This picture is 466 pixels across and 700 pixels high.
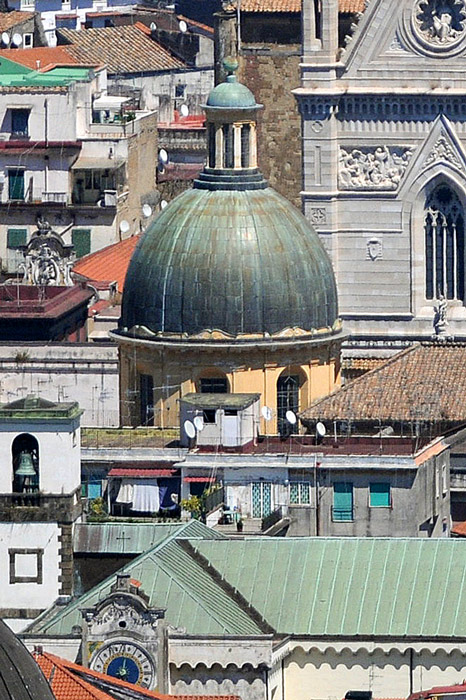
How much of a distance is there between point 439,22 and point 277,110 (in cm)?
2489

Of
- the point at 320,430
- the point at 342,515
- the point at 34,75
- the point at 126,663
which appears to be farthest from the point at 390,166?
the point at 126,663

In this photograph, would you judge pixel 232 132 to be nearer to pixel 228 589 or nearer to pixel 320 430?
pixel 320 430

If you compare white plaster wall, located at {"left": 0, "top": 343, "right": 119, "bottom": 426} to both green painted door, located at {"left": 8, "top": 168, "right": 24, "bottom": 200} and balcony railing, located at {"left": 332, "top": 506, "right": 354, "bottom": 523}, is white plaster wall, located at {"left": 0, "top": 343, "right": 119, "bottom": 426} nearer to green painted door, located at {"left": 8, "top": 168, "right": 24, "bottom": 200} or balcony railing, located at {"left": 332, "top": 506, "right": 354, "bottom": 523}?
balcony railing, located at {"left": 332, "top": 506, "right": 354, "bottom": 523}

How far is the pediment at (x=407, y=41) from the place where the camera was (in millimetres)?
106000

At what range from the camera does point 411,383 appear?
94312 millimetres

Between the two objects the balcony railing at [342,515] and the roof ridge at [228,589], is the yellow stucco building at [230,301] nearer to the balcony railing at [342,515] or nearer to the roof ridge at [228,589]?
the balcony railing at [342,515]

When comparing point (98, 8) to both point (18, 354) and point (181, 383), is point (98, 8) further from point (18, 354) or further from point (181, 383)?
point (181, 383)

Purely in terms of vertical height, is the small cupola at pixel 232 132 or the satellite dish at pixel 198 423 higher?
the small cupola at pixel 232 132

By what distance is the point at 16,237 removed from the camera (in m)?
134

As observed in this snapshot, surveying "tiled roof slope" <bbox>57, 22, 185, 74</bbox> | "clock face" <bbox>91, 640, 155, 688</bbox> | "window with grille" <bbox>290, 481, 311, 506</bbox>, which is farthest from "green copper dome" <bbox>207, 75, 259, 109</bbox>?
"tiled roof slope" <bbox>57, 22, 185, 74</bbox>

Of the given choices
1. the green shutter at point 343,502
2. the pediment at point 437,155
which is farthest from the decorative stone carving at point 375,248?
the green shutter at point 343,502

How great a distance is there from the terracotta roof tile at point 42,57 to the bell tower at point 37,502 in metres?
72.3

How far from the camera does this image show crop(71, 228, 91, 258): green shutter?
133000 mm

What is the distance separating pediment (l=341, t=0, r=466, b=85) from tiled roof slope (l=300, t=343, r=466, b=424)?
12.2 metres
